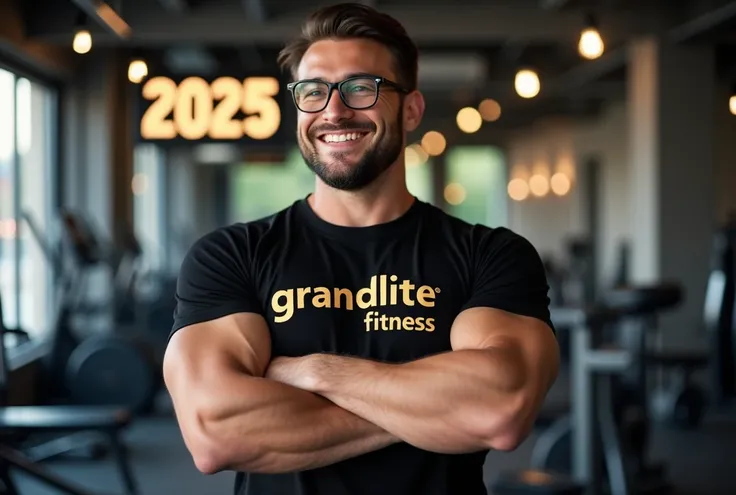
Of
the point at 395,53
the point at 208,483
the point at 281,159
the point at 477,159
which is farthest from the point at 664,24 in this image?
the point at 477,159

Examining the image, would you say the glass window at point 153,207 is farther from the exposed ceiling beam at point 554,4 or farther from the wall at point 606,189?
the exposed ceiling beam at point 554,4

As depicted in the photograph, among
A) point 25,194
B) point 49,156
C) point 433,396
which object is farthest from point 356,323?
point 49,156

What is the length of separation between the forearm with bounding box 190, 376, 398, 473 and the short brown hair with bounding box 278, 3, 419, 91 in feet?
2.01

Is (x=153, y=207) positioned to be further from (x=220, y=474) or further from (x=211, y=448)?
(x=211, y=448)

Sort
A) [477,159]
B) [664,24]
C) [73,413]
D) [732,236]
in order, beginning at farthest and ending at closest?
[477,159] → [664,24] → [732,236] → [73,413]

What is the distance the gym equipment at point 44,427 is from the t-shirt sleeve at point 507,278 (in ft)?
8.96

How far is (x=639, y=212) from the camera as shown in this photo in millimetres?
8586

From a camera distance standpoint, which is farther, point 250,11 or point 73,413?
point 250,11

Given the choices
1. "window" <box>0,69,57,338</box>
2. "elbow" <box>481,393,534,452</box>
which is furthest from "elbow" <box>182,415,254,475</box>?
"window" <box>0,69,57,338</box>

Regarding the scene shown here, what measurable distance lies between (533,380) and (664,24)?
269 inches

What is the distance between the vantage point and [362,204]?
6.40ft

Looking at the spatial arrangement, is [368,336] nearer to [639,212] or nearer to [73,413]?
[73,413]

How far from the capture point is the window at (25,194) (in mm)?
7336

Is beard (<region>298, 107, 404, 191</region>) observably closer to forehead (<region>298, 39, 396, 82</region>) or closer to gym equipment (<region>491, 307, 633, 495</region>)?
forehead (<region>298, 39, 396, 82</region>)
